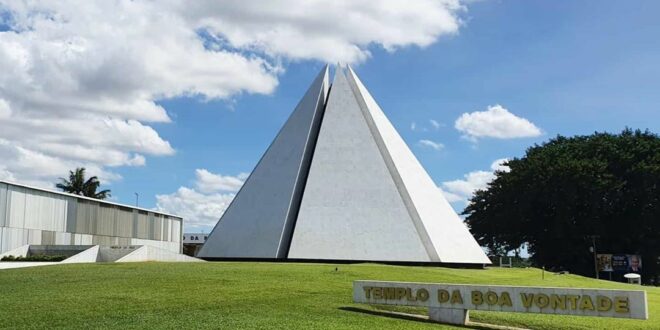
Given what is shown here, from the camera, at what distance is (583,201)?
44.2 metres

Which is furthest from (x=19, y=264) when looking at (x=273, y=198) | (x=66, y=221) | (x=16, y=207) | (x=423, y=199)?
Result: (x=423, y=199)

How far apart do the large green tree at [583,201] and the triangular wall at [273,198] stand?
19.4 meters

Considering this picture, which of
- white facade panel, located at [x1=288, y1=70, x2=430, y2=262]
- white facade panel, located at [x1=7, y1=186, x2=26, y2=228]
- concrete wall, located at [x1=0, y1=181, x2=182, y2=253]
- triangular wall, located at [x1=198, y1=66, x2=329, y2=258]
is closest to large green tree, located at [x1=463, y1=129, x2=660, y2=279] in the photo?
white facade panel, located at [x1=288, y1=70, x2=430, y2=262]

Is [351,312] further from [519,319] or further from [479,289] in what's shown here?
[519,319]

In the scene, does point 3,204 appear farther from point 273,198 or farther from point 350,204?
point 350,204

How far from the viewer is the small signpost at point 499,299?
36.3 feet

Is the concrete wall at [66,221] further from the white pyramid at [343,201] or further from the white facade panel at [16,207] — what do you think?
the white pyramid at [343,201]

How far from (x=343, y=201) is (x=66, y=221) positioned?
14.5 m

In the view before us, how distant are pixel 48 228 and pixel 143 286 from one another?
1807 centimetres

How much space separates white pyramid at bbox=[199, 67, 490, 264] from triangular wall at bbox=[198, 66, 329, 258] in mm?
54

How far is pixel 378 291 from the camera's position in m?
13.3

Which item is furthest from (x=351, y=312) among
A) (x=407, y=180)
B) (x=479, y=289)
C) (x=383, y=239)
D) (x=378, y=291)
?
(x=407, y=180)

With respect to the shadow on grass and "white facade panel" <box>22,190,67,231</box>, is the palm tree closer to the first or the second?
"white facade panel" <box>22,190,67,231</box>

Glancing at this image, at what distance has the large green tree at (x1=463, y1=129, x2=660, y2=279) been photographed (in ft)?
143
